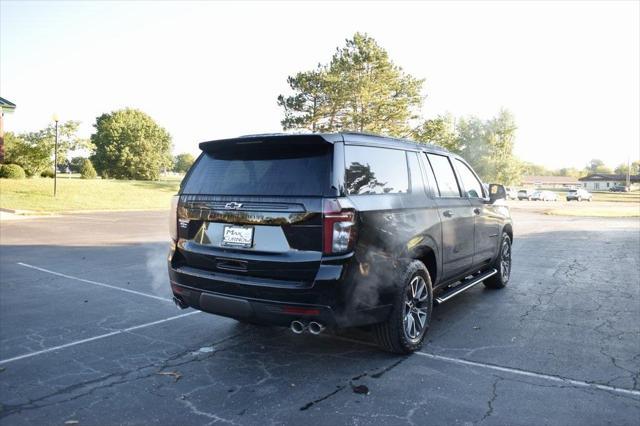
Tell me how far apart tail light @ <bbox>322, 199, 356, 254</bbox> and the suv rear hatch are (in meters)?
0.05

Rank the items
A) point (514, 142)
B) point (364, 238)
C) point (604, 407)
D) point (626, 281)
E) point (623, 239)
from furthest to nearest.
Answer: point (514, 142) < point (623, 239) < point (626, 281) < point (364, 238) < point (604, 407)

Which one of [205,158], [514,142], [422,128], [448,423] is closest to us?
[448,423]

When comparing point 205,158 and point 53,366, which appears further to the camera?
point 205,158

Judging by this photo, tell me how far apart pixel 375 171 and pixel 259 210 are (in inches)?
43.5

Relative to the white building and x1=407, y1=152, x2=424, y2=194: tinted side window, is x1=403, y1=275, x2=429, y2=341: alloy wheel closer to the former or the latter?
x1=407, y1=152, x2=424, y2=194: tinted side window

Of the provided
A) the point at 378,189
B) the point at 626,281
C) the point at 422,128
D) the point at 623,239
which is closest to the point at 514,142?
the point at 422,128

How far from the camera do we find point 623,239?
552 inches

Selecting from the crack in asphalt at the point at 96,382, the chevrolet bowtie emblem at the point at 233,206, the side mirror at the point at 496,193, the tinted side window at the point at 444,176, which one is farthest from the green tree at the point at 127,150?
the chevrolet bowtie emblem at the point at 233,206

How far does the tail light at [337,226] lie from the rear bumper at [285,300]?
135 millimetres

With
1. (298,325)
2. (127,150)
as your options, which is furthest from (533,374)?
(127,150)

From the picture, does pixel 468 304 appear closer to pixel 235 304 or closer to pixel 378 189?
pixel 378 189

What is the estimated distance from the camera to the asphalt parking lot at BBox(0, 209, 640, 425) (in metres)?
3.19

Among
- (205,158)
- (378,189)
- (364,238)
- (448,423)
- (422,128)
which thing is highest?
(422,128)

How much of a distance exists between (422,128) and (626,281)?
3984cm
